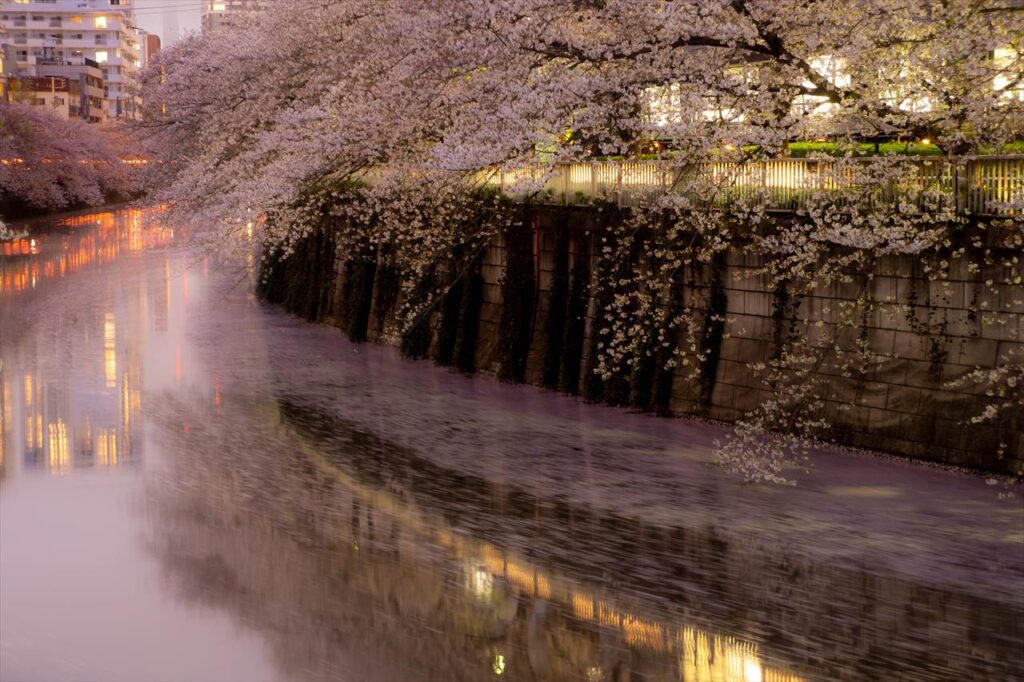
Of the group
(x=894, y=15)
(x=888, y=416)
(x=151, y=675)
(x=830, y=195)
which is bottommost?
(x=151, y=675)

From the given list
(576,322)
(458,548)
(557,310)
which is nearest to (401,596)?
(458,548)

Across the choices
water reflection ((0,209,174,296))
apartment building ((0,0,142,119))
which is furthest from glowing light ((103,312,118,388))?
apartment building ((0,0,142,119))

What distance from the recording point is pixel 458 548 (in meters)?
13.2

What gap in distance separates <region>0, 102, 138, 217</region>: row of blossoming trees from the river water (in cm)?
3960

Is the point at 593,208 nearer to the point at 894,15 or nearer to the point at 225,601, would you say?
the point at 894,15

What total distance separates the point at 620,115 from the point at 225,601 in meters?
7.76

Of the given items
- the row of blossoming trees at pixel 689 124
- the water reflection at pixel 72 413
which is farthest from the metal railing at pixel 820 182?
the water reflection at pixel 72 413

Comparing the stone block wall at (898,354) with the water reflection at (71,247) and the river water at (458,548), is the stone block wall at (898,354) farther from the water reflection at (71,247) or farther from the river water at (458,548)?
the water reflection at (71,247)

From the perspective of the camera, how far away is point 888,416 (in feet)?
53.6

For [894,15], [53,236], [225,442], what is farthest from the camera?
[53,236]

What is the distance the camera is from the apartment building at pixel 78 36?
14838cm

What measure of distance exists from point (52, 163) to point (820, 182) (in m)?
64.0

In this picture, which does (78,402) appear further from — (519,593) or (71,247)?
(71,247)

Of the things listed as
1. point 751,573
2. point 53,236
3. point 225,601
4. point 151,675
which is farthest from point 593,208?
point 53,236
